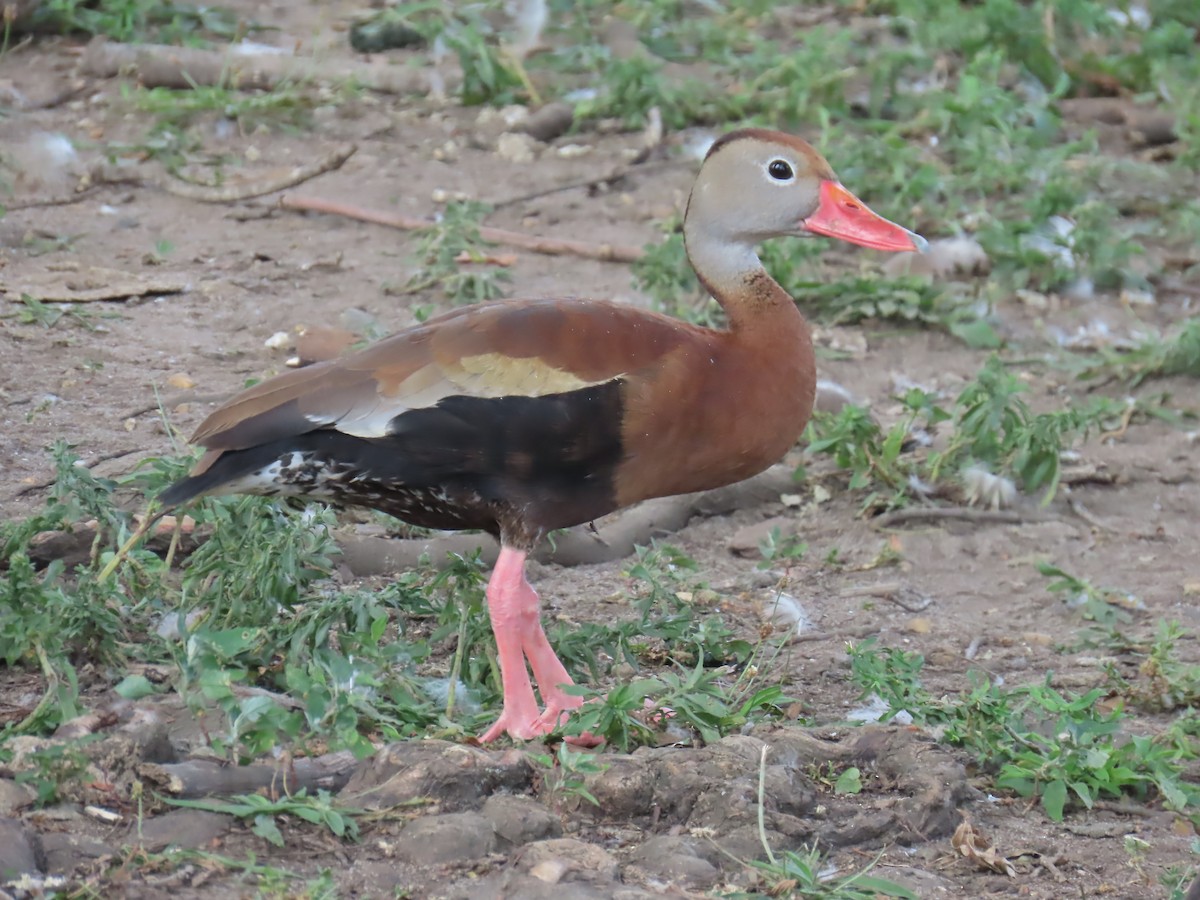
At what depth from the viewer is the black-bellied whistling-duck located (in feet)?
12.4

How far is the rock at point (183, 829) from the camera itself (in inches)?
117

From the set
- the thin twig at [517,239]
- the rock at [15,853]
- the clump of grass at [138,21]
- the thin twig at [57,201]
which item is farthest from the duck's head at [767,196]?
the clump of grass at [138,21]

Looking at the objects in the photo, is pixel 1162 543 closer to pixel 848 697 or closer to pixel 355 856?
pixel 848 697

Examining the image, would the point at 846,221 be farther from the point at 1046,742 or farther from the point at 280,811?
the point at 280,811

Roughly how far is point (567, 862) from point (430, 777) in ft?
1.20

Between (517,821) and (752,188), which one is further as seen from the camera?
(752,188)

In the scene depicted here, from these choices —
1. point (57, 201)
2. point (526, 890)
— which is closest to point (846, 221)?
point (526, 890)

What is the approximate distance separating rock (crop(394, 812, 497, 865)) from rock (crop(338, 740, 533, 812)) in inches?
3.5

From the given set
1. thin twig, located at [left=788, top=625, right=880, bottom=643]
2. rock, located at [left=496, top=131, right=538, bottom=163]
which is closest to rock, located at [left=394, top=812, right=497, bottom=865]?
thin twig, located at [left=788, top=625, right=880, bottom=643]

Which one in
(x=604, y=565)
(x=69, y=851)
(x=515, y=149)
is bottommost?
(x=604, y=565)

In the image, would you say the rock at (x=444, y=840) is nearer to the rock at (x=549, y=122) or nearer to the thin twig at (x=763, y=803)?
the thin twig at (x=763, y=803)

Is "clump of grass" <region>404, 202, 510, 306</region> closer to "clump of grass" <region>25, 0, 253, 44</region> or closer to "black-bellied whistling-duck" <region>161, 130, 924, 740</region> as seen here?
"clump of grass" <region>25, 0, 253, 44</region>

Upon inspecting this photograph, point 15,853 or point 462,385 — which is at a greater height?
point 462,385

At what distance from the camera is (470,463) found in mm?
3842
